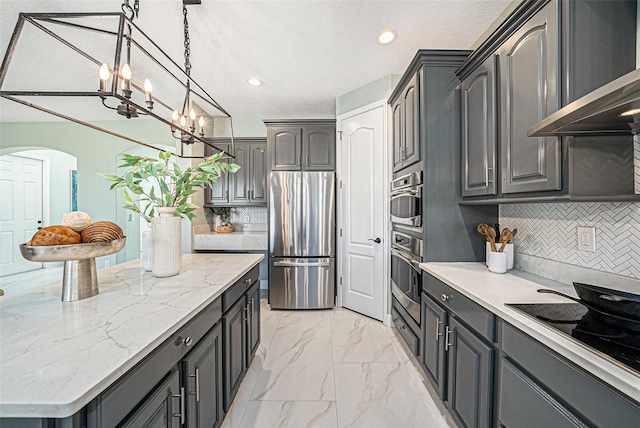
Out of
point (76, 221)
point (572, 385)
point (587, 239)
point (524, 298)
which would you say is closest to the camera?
point (572, 385)

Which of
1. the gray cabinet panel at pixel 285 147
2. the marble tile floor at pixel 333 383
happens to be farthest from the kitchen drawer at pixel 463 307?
the gray cabinet panel at pixel 285 147

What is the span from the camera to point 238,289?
5.75 ft

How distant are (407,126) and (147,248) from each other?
6.99 feet

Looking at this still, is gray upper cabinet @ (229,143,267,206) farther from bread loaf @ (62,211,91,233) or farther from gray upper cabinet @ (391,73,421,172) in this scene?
bread loaf @ (62,211,91,233)

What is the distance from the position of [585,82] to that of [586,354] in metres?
1.08

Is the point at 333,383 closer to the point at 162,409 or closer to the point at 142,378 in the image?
the point at 162,409

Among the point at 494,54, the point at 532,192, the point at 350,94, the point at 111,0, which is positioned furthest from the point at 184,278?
the point at 350,94

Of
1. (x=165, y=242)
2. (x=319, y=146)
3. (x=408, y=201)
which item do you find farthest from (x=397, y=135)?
(x=165, y=242)

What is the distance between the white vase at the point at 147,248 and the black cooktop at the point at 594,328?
184 cm

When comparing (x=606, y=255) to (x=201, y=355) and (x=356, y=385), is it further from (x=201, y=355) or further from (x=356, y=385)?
(x=201, y=355)

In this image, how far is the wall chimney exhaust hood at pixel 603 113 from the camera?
763 millimetres

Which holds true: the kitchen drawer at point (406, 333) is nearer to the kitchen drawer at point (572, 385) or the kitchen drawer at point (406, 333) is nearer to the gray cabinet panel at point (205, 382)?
the kitchen drawer at point (572, 385)

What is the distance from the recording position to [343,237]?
3.43 metres

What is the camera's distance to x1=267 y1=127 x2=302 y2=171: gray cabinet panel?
11.7ft
